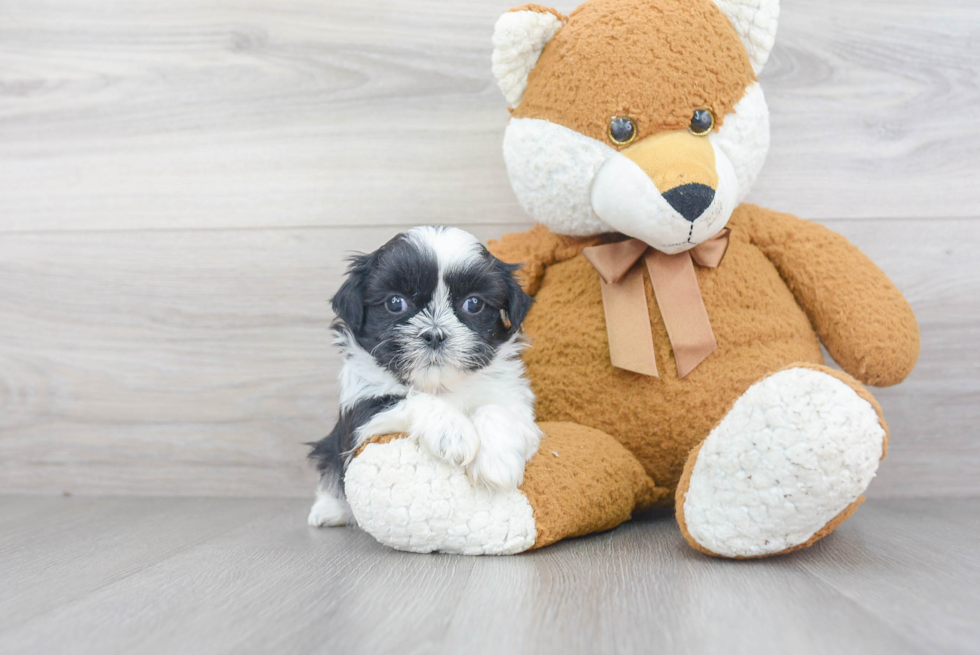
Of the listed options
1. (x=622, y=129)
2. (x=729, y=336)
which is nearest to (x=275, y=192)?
(x=622, y=129)

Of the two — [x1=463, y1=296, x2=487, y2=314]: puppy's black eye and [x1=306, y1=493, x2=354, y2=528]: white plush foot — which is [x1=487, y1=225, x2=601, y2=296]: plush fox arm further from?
[x1=306, y1=493, x2=354, y2=528]: white plush foot

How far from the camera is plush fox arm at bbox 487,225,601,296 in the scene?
151 cm

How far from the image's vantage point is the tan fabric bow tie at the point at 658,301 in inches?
52.1

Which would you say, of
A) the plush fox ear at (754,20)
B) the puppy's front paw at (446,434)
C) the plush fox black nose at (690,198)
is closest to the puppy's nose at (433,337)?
the puppy's front paw at (446,434)

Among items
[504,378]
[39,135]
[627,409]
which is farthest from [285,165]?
[627,409]

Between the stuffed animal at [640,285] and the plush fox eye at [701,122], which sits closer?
the stuffed animal at [640,285]

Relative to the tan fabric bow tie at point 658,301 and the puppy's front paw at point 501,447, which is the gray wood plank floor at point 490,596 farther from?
the tan fabric bow tie at point 658,301

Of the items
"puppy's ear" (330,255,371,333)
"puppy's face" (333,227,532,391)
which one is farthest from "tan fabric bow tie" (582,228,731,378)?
"puppy's ear" (330,255,371,333)

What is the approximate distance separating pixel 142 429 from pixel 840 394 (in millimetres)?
1631

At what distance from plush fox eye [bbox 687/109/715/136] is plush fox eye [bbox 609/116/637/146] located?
0.10 meters

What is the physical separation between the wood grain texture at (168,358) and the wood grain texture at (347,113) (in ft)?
0.26

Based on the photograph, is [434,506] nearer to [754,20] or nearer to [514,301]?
[514,301]

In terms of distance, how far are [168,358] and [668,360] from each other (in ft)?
4.11

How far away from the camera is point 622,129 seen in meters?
1.29
